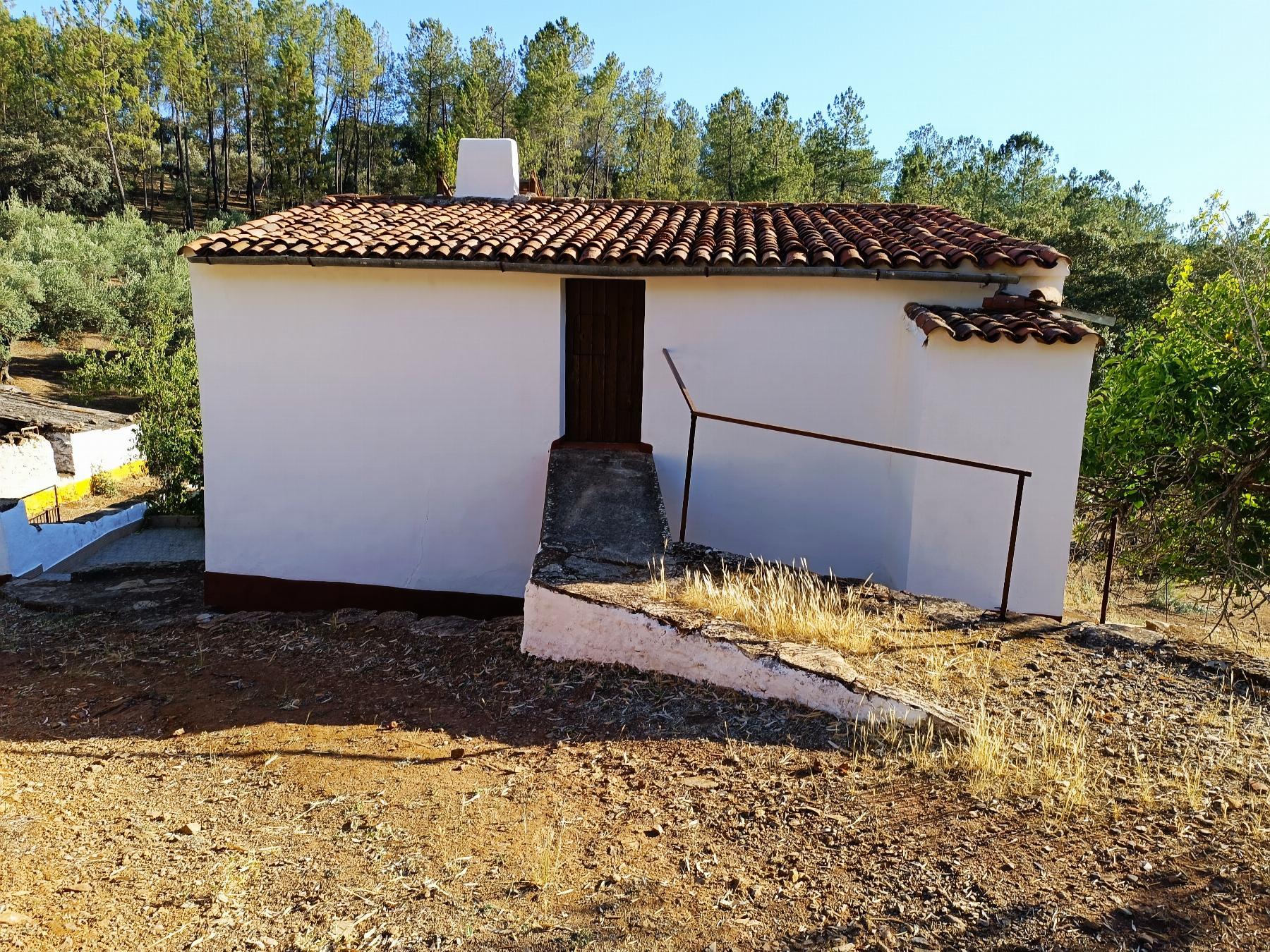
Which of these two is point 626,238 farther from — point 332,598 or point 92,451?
point 92,451

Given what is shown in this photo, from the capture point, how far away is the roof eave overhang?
25.0 feet

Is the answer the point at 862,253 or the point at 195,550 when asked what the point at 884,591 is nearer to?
the point at 862,253

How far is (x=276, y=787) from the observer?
462 centimetres

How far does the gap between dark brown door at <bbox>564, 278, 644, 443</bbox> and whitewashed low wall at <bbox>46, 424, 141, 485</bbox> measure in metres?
15.6

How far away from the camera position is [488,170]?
430 inches

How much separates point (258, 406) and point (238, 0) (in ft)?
169

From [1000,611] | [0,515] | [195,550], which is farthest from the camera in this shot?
[195,550]

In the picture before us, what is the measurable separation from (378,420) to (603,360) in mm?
2347

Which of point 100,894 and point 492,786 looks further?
point 492,786

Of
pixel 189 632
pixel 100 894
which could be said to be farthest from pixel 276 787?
pixel 189 632

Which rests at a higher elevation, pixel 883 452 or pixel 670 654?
pixel 883 452

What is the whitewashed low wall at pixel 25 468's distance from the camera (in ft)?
62.1

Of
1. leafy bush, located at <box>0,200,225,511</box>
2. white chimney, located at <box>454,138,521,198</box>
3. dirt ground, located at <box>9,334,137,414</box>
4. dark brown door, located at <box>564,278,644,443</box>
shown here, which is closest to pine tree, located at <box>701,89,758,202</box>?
leafy bush, located at <box>0,200,225,511</box>

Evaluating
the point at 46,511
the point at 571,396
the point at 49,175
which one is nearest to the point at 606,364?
the point at 571,396
